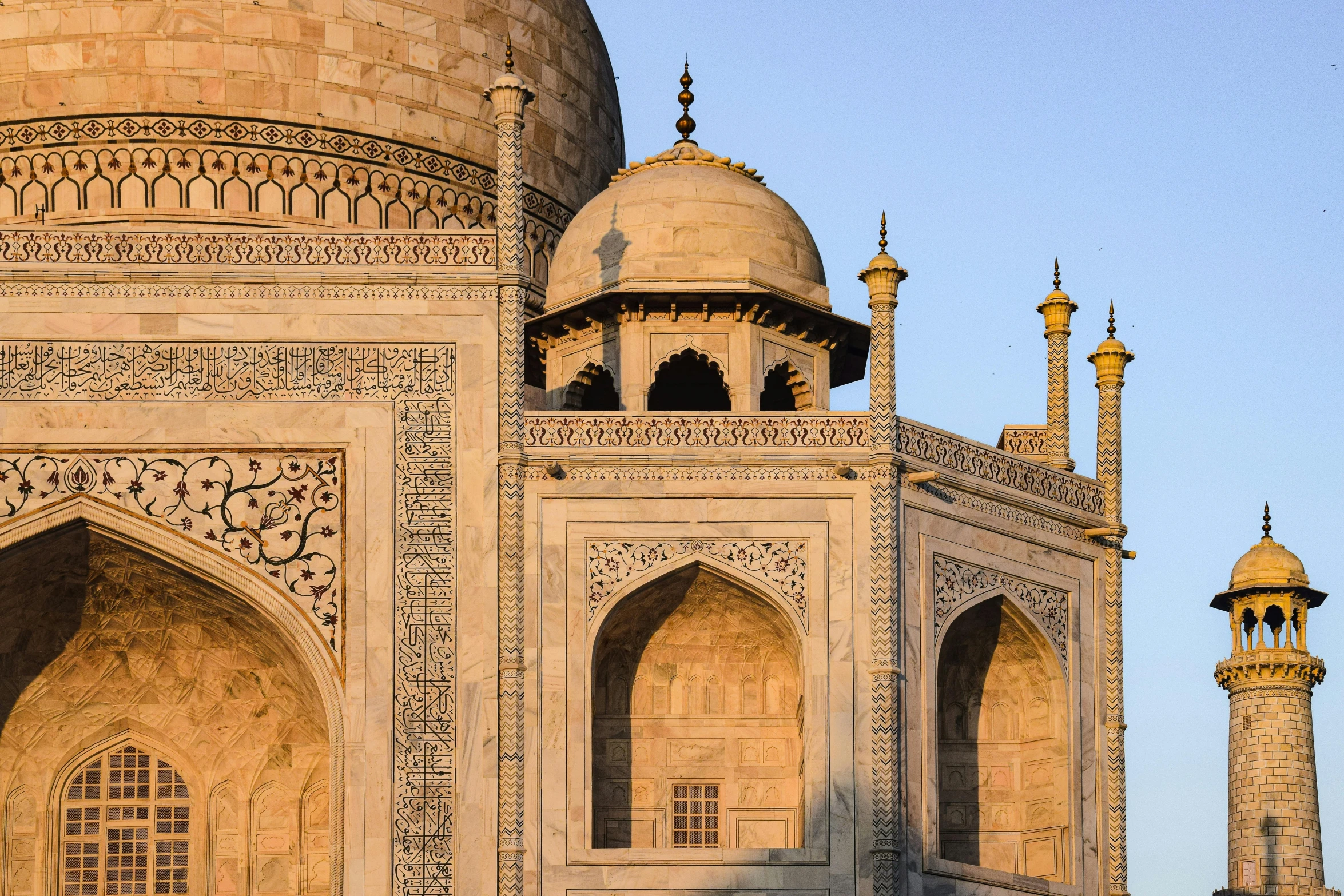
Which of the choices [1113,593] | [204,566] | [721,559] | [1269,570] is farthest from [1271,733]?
[204,566]

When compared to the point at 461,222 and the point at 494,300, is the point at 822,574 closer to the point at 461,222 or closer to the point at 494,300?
the point at 494,300

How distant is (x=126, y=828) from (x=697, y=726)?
367 centimetres

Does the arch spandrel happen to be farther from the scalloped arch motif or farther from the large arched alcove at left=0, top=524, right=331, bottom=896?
the large arched alcove at left=0, top=524, right=331, bottom=896

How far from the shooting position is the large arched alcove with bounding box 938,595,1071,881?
59.4 ft

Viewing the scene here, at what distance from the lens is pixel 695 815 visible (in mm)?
17672

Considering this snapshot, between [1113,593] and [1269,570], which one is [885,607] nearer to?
[1113,593]

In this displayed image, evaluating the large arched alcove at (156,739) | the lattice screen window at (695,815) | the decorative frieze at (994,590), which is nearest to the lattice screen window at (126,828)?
Answer: the large arched alcove at (156,739)

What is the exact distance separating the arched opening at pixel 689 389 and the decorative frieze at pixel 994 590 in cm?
221

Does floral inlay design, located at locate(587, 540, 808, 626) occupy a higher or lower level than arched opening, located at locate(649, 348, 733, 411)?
lower

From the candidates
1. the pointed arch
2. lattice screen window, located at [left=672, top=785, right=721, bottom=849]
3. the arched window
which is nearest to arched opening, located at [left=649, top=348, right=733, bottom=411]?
the arched window

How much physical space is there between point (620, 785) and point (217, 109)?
20.5 ft

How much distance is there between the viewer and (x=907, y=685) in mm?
17250

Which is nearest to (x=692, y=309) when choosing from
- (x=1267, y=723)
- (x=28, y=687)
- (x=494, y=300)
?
(x=494, y=300)

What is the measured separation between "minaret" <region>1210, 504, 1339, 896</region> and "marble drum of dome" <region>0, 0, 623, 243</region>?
25.6ft
